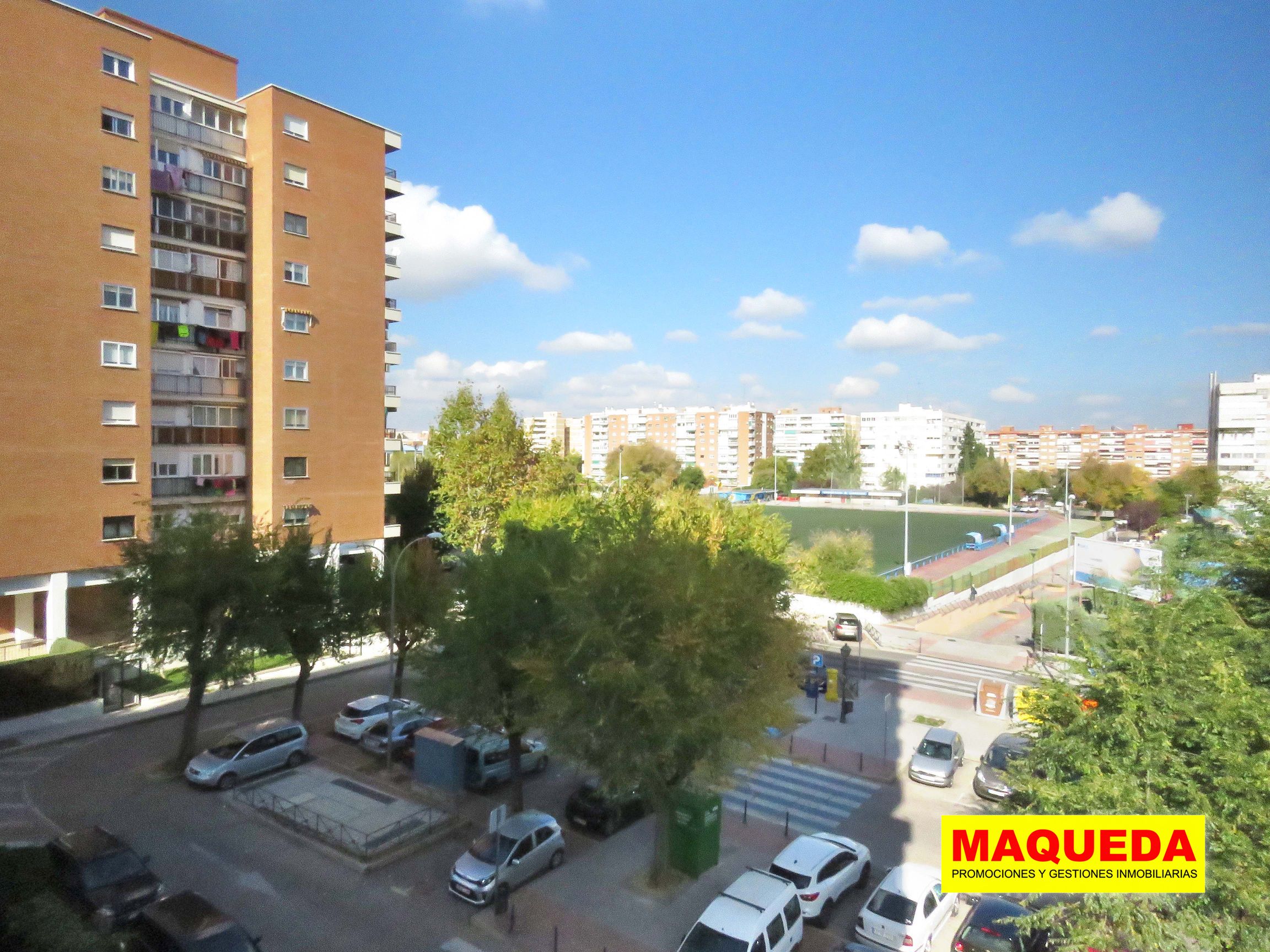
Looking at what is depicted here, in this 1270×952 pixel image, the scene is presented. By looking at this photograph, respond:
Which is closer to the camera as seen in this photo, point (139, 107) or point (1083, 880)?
point (1083, 880)

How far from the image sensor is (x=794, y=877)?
41.4ft

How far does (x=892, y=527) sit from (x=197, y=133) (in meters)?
79.5

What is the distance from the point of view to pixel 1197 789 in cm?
756

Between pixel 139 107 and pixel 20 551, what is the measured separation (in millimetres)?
15238

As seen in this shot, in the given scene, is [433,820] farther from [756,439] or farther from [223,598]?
[756,439]

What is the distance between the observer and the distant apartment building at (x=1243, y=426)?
2906 inches

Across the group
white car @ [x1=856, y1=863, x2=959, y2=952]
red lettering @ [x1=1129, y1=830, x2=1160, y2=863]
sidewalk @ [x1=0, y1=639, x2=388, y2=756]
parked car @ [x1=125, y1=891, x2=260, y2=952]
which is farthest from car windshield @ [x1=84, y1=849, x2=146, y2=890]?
red lettering @ [x1=1129, y1=830, x2=1160, y2=863]

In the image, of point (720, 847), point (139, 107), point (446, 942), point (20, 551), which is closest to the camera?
point (446, 942)

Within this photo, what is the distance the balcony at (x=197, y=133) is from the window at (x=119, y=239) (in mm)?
4740

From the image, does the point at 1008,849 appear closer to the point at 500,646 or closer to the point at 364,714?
the point at 500,646

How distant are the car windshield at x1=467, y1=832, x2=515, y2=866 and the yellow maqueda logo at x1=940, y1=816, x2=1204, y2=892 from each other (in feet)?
24.0

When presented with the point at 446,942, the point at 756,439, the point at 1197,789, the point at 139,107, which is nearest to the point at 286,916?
the point at 446,942

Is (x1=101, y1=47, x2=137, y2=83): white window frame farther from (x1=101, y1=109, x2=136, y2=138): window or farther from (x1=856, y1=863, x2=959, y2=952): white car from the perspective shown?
(x1=856, y1=863, x2=959, y2=952): white car

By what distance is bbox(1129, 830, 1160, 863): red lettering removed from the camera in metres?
7.40
